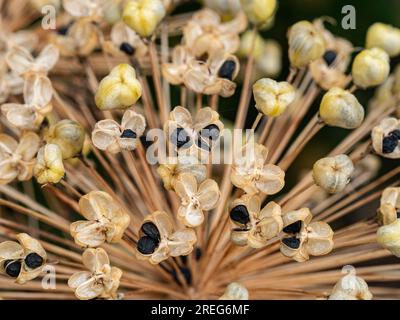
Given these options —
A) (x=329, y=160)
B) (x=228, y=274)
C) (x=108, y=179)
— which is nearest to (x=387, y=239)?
(x=329, y=160)

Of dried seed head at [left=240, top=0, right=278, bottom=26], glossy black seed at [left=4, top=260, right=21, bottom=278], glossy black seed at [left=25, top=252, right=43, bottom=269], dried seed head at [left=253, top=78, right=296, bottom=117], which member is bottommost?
glossy black seed at [left=4, top=260, right=21, bottom=278]

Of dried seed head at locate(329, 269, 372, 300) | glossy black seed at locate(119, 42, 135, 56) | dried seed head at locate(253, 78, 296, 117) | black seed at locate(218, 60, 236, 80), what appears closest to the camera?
dried seed head at locate(329, 269, 372, 300)

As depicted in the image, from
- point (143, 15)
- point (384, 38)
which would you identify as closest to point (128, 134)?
point (143, 15)

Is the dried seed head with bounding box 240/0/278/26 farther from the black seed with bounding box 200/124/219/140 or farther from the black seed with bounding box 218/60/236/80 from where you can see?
the black seed with bounding box 200/124/219/140

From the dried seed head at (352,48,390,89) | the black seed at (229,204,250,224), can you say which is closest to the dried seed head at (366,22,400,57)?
the dried seed head at (352,48,390,89)

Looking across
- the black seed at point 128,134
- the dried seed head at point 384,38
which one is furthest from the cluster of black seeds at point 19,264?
the dried seed head at point 384,38

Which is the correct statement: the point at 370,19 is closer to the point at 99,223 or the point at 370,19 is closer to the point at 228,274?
the point at 228,274

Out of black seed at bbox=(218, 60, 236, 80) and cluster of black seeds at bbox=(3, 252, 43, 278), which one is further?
black seed at bbox=(218, 60, 236, 80)

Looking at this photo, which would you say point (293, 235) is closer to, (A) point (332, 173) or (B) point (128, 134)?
(A) point (332, 173)
